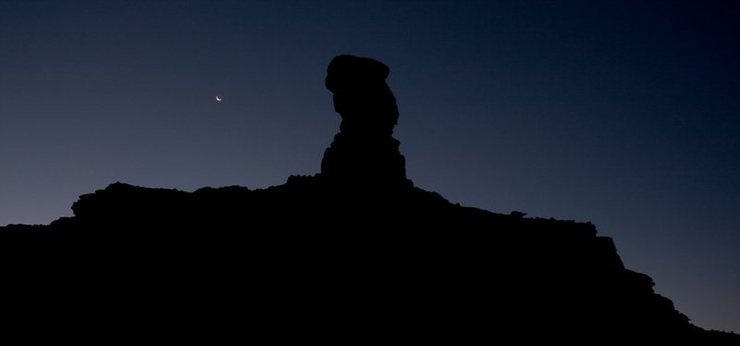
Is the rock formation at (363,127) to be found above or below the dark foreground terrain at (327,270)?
above

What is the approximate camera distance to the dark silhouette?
29172 mm

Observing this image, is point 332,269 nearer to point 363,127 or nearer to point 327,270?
point 327,270

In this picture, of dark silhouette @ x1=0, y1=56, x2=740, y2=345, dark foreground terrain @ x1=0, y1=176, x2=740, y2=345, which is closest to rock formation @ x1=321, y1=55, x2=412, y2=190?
dark silhouette @ x1=0, y1=56, x2=740, y2=345

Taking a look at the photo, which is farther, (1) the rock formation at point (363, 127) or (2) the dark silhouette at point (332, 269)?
(1) the rock formation at point (363, 127)

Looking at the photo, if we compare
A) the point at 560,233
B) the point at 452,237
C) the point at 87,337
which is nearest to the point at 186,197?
the point at 87,337

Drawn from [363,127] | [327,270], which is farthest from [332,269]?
[363,127]

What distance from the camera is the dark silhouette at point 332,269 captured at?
95.7ft

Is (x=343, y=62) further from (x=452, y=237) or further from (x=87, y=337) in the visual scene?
(x=87, y=337)

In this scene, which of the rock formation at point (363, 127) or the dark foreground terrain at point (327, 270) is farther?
the rock formation at point (363, 127)

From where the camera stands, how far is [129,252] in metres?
32.0

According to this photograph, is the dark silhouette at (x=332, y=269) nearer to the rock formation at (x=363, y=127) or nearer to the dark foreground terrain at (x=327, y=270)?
the dark foreground terrain at (x=327, y=270)

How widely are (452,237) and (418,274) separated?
5318 mm

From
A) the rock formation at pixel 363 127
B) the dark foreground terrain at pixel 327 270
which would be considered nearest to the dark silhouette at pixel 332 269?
the dark foreground terrain at pixel 327 270

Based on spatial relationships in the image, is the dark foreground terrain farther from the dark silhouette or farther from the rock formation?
the rock formation
